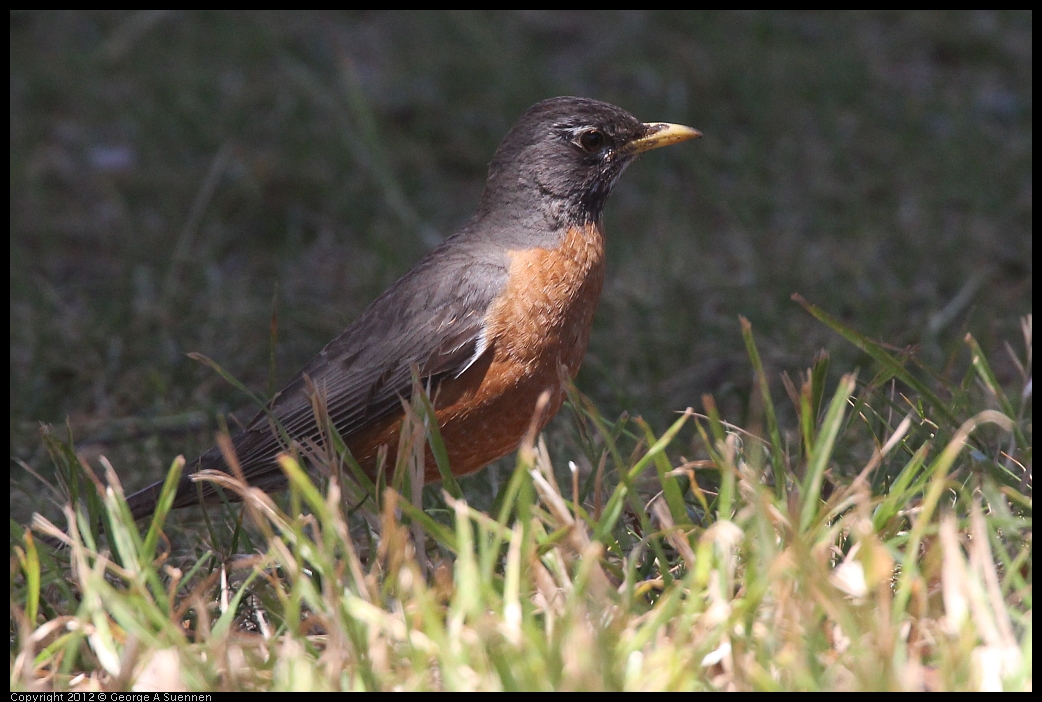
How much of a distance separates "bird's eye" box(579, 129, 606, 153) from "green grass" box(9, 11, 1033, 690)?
3.10 ft

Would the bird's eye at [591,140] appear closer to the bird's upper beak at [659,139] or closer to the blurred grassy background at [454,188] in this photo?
the bird's upper beak at [659,139]

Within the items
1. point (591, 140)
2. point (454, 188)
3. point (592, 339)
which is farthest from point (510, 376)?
point (454, 188)

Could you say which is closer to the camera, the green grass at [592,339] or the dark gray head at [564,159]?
the green grass at [592,339]

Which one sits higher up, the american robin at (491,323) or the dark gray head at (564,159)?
the dark gray head at (564,159)

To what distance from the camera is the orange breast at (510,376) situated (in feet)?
12.1

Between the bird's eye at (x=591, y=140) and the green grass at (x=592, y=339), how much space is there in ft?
3.10

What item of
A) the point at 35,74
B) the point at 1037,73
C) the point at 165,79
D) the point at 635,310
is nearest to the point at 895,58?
the point at 1037,73

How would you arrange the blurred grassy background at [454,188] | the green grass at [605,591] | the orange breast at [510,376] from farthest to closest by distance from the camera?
the blurred grassy background at [454,188] < the orange breast at [510,376] < the green grass at [605,591]

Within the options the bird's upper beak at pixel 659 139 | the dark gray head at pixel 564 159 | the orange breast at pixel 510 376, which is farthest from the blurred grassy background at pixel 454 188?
the bird's upper beak at pixel 659 139

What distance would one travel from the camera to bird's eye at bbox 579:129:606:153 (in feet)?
14.0

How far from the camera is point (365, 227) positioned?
6340mm

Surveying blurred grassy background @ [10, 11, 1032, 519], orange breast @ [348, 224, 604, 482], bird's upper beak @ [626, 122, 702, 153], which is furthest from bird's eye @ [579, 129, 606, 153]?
Result: blurred grassy background @ [10, 11, 1032, 519]

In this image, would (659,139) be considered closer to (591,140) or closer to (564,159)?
(591,140)

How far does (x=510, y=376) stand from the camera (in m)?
3.70
